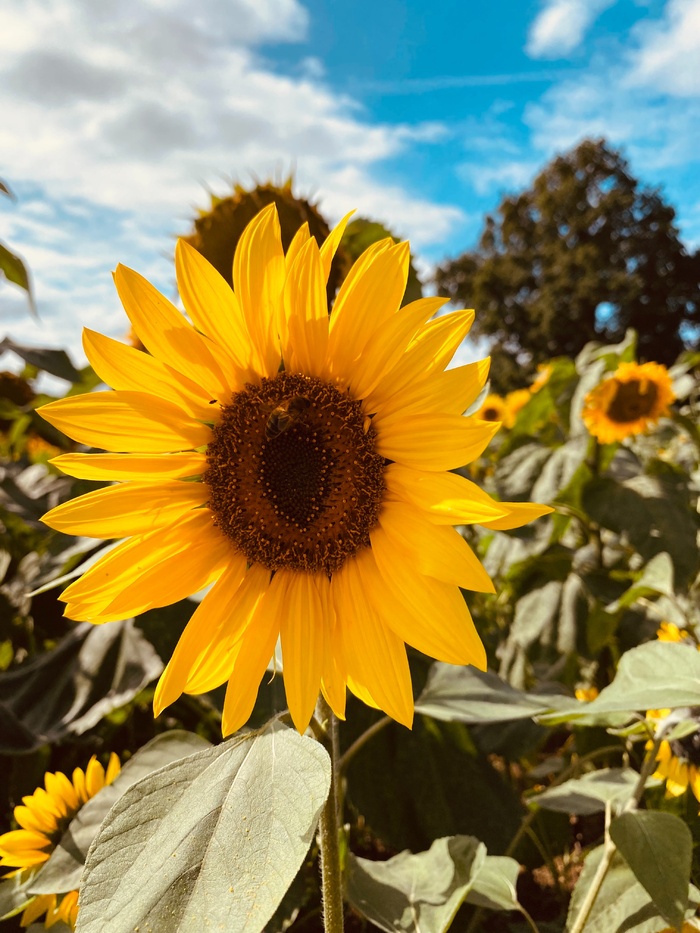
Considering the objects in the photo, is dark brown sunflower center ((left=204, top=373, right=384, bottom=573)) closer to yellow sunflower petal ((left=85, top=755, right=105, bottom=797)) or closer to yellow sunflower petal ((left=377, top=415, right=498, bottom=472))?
yellow sunflower petal ((left=377, top=415, right=498, bottom=472))

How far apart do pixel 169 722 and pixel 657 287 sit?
23.5m

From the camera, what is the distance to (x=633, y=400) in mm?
2686

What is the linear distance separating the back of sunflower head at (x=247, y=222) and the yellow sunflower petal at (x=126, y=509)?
518 mm

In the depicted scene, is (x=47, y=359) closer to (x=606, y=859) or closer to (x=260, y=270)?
(x=260, y=270)

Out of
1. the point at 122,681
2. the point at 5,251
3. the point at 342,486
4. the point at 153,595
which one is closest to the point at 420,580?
the point at 342,486

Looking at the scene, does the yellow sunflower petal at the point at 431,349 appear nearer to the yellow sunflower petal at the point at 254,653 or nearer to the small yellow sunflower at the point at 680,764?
the yellow sunflower petal at the point at 254,653

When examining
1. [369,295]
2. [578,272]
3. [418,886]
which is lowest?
[418,886]

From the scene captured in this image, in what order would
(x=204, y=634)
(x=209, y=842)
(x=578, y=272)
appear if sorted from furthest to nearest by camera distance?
1. (x=578, y=272)
2. (x=204, y=634)
3. (x=209, y=842)

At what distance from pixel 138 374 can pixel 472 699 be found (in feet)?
2.20

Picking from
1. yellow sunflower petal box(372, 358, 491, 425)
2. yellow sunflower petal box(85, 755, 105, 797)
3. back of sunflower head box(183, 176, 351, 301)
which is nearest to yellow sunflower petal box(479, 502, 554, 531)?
yellow sunflower petal box(372, 358, 491, 425)

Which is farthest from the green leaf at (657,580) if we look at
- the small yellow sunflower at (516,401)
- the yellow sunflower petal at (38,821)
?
the small yellow sunflower at (516,401)

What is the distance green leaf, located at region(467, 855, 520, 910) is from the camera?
102cm

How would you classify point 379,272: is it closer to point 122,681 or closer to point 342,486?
point 342,486

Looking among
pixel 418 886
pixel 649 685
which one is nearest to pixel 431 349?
pixel 649 685
